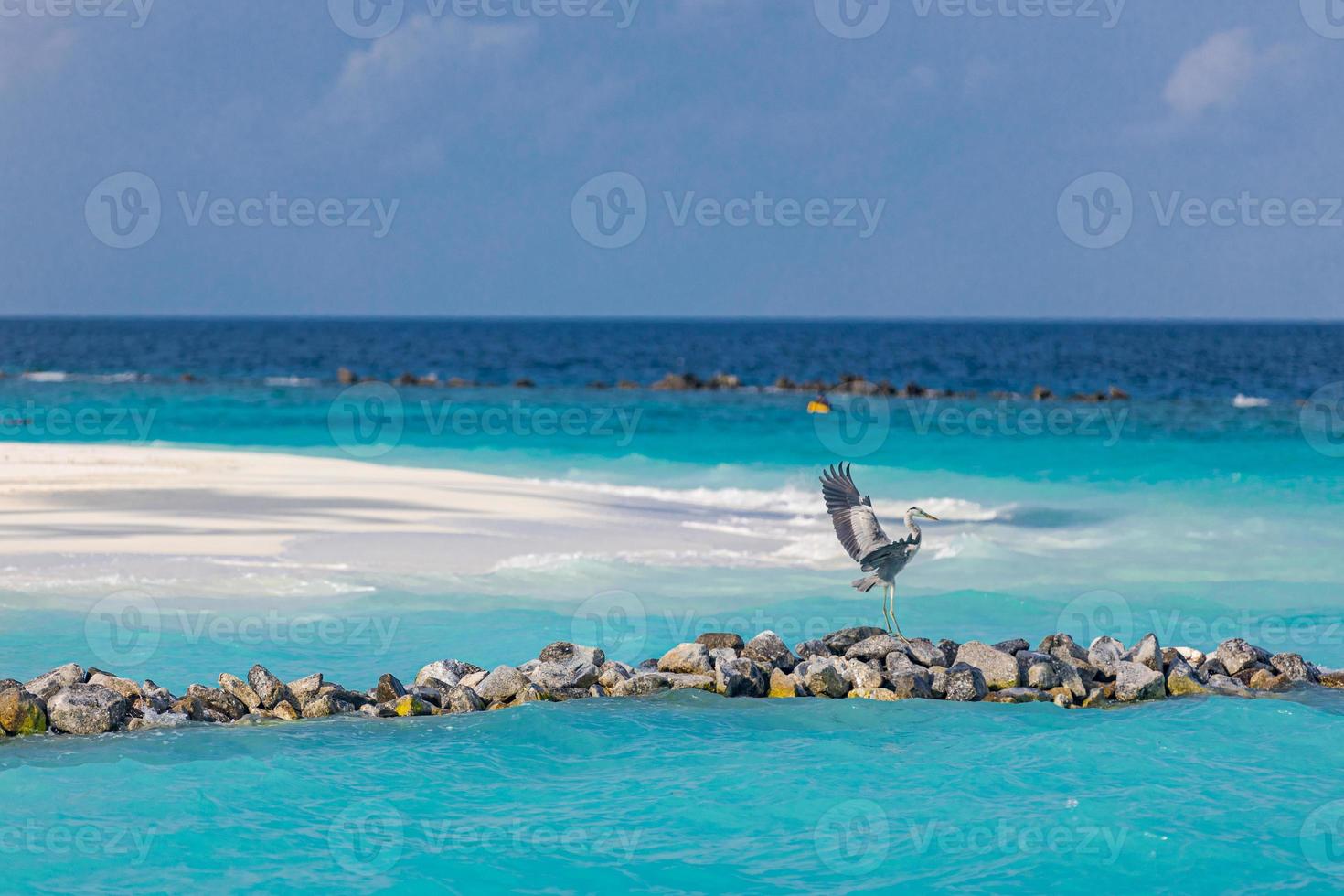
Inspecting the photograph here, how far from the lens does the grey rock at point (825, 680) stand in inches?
383

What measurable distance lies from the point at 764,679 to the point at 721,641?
59 cm

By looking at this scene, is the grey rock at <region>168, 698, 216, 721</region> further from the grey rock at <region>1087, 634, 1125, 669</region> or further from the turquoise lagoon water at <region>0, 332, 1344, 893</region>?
the grey rock at <region>1087, 634, 1125, 669</region>

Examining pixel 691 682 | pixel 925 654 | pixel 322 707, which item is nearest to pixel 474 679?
pixel 322 707

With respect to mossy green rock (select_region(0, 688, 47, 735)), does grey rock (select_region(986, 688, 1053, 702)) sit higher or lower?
higher

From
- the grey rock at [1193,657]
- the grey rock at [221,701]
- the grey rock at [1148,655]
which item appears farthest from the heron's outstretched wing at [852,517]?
the grey rock at [221,701]

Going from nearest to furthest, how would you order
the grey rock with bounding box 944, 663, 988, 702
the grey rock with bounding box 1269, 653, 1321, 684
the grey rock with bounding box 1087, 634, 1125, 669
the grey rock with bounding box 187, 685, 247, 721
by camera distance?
the grey rock with bounding box 187, 685, 247, 721
the grey rock with bounding box 944, 663, 988, 702
the grey rock with bounding box 1269, 653, 1321, 684
the grey rock with bounding box 1087, 634, 1125, 669

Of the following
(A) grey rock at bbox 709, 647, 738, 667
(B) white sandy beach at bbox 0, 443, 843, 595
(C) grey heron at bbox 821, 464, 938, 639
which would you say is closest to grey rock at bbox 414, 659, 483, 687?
(A) grey rock at bbox 709, 647, 738, 667

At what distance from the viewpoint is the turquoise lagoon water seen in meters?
7.20

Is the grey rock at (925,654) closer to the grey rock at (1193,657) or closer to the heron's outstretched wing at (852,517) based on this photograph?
the heron's outstretched wing at (852,517)

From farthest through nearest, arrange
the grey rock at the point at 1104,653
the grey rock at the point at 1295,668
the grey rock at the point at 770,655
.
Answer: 1. the grey rock at the point at 1104,653
2. the grey rock at the point at 1295,668
3. the grey rock at the point at 770,655

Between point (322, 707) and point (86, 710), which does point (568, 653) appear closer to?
point (322, 707)

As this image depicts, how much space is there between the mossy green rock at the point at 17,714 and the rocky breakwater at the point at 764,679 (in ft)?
0.34

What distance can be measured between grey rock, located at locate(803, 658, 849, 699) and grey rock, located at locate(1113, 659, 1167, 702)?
195cm

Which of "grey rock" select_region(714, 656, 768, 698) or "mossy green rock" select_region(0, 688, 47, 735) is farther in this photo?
"grey rock" select_region(714, 656, 768, 698)
